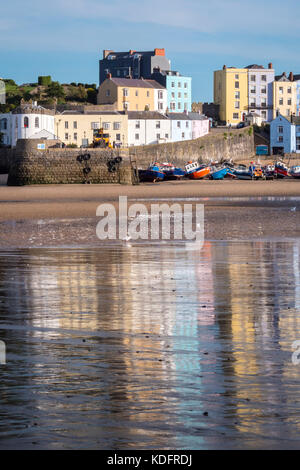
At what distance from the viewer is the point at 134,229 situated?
939 inches

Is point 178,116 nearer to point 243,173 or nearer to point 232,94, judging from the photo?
point 243,173

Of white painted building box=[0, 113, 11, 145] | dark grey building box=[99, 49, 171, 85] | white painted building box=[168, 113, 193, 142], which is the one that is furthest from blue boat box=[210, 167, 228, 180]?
dark grey building box=[99, 49, 171, 85]

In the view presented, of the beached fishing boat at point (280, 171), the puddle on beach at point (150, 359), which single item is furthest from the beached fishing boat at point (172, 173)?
the puddle on beach at point (150, 359)

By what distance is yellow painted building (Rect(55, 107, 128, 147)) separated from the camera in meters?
95.0

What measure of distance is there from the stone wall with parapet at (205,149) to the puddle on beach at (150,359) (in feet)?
250

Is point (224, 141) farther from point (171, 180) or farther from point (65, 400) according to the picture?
point (65, 400)

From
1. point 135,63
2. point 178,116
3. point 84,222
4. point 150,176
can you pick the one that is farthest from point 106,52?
point 84,222

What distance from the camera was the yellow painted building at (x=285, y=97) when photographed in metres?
133

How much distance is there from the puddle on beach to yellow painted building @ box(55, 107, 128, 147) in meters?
82.0

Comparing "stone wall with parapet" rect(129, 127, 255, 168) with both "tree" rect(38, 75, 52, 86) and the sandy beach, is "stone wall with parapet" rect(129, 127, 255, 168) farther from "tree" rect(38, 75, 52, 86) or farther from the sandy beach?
the sandy beach

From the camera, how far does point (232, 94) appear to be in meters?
131

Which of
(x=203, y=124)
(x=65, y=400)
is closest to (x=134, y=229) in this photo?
(x=65, y=400)

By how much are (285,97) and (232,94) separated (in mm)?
8743

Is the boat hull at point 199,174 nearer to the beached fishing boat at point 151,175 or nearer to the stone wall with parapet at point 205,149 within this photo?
the beached fishing boat at point 151,175
